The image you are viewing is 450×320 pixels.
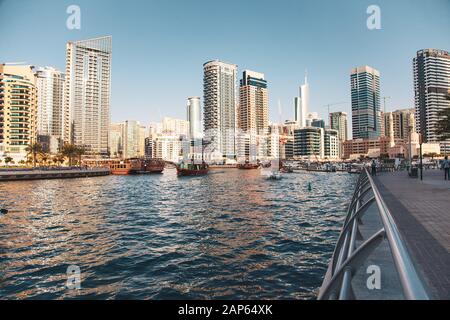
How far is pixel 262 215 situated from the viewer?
81.0 feet

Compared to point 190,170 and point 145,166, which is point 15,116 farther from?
point 190,170

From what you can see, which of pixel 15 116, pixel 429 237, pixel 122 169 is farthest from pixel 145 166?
pixel 429 237

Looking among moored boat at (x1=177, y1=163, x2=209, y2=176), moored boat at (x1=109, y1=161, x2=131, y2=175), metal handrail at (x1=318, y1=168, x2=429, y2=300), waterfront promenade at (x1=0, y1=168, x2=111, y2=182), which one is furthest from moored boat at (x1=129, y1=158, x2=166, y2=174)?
metal handrail at (x1=318, y1=168, x2=429, y2=300)

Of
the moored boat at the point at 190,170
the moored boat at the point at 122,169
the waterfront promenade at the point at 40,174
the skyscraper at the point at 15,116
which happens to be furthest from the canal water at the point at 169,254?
the skyscraper at the point at 15,116

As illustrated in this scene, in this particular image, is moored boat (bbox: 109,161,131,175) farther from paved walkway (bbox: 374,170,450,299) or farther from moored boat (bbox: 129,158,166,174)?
paved walkway (bbox: 374,170,450,299)

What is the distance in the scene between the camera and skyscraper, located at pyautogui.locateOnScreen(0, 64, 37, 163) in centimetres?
13875

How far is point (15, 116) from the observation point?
461ft

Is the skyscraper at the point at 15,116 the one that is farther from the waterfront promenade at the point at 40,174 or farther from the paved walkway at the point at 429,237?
the paved walkway at the point at 429,237

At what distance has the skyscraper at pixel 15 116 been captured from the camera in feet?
455

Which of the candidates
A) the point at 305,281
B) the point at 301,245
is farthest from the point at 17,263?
the point at 301,245

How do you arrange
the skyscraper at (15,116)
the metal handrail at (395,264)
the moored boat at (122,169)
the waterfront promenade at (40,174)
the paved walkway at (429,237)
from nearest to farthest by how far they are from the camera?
the metal handrail at (395,264) → the paved walkway at (429,237) → the waterfront promenade at (40,174) → the moored boat at (122,169) → the skyscraper at (15,116)

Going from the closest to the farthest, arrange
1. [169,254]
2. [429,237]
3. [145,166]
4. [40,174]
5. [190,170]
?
1. [429,237]
2. [169,254]
3. [40,174]
4. [190,170]
5. [145,166]
